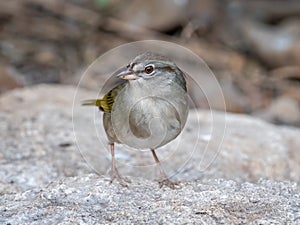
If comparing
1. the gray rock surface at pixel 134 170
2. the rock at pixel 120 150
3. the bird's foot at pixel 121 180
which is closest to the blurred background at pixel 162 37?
the gray rock surface at pixel 134 170

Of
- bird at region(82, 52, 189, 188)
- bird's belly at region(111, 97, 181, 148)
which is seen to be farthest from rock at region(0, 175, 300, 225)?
bird's belly at region(111, 97, 181, 148)

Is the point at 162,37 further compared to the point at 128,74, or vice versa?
the point at 162,37

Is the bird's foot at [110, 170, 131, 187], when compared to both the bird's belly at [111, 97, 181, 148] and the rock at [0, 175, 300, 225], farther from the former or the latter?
the bird's belly at [111, 97, 181, 148]

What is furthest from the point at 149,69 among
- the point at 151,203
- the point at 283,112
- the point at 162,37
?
→ the point at 162,37

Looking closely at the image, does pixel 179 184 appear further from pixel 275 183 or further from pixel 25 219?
pixel 25 219

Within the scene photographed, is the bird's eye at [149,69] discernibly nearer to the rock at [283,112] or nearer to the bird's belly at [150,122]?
the bird's belly at [150,122]

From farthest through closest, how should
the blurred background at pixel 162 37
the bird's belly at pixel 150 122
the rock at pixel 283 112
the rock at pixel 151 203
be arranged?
the blurred background at pixel 162 37, the rock at pixel 283 112, the bird's belly at pixel 150 122, the rock at pixel 151 203

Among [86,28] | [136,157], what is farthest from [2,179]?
[86,28]

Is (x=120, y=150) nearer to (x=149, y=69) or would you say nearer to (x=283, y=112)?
(x=149, y=69)
